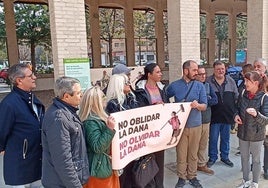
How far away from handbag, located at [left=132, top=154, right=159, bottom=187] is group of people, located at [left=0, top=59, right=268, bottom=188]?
0.12 meters

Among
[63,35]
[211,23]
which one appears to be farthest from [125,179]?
[211,23]

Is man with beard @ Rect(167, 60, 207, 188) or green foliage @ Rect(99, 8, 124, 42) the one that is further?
green foliage @ Rect(99, 8, 124, 42)

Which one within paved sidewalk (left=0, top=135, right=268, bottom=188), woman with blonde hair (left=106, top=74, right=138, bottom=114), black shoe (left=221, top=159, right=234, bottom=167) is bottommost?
paved sidewalk (left=0, top=135, right=268, bottom=188)

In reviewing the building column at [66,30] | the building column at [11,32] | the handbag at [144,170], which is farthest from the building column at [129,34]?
the handbag at [144,170]

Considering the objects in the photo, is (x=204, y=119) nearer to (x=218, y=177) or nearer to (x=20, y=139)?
(x=218, y=177)

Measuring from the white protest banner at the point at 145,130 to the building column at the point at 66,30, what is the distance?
2.64 metres

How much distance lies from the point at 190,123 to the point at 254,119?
2.60ft

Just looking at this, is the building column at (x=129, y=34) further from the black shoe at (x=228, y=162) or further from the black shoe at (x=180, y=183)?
the black shoe at (x=180, y=183)

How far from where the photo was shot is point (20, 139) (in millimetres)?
2654

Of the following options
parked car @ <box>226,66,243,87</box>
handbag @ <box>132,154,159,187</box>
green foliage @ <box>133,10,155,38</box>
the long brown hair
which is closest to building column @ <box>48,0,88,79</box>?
handbag @ <box>132,154,159,187</box>

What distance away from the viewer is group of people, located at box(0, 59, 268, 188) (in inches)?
87.7

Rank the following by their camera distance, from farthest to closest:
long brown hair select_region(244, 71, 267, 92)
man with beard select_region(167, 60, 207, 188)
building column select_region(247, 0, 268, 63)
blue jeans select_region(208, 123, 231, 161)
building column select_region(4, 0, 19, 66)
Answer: building column select_region(4, 0, 19, 66) < building column select_region(247, 0, 268, 63) < blue jeans select_region(208, 123, 231, 161) < man with beard select_region(167, 60, 207, 188) < long brown hair select_region(244, 71, 267, 92)

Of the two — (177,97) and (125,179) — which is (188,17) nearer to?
(177,97)

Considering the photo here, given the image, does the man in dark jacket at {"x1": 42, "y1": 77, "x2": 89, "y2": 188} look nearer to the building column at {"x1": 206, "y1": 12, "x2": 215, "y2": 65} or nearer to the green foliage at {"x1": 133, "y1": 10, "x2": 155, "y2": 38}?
the building column at {"x1": 206, "y1": 12, "x2": 215, "y2": 65}
